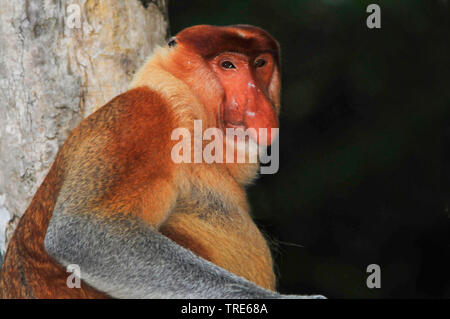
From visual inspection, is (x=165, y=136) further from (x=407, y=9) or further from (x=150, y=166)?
(x=407, y=9)

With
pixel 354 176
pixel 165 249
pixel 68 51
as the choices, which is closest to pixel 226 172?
pixel 165 249

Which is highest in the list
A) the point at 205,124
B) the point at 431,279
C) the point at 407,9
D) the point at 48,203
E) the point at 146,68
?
the point at 407,9

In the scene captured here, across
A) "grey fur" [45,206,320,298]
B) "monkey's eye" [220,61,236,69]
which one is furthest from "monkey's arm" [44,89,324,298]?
"monkey's eye" [220,61,236,69]

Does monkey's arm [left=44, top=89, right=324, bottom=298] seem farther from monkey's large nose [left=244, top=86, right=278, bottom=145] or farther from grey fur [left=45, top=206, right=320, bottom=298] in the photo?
monkey's large nose [left=244, top=86, right=278, bottom=145]

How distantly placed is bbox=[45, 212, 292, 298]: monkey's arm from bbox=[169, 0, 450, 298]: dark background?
2.91 m

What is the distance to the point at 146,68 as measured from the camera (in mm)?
3074

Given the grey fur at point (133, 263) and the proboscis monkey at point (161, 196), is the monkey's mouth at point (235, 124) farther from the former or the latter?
the grey fur at point (133, 263)

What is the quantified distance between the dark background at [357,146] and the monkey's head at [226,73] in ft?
6.97

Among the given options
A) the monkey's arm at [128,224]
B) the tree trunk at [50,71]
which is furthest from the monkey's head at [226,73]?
the tree trunk at [50,71]

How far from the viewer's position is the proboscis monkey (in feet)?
7.87

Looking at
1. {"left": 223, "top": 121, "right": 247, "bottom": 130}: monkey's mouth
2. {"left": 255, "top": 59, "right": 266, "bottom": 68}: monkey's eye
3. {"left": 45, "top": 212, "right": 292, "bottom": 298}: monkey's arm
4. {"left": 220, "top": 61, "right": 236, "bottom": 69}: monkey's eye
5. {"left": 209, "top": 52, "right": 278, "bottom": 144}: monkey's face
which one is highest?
{"left": 255, "top": 59, "right": 266, "bottom": 68}: monkey's eye

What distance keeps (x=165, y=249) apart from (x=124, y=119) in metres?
0.65

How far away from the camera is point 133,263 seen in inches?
93.9

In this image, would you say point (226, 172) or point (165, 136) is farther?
point (226, 172)
